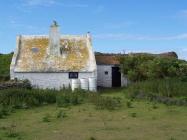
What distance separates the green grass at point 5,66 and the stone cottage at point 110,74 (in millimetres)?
8148

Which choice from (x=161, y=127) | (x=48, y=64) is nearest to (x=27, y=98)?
(x=161, y=127)

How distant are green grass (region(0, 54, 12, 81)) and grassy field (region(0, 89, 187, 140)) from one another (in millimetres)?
16614

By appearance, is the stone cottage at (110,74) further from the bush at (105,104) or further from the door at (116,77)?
the bush at (105,104)

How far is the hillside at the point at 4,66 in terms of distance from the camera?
139ft

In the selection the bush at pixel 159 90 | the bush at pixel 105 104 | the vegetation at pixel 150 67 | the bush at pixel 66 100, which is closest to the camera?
the bush at pixel 105 104

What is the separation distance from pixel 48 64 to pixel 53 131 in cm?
2372

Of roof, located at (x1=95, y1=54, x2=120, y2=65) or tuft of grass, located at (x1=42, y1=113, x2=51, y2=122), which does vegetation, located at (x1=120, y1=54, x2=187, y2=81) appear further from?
tuft of grass, located at (x1=42, y1=113, x2=51, y2=122)

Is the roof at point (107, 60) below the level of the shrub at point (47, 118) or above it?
above

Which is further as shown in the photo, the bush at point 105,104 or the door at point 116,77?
the door at point 116,77

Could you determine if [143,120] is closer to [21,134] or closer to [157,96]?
[21,134]

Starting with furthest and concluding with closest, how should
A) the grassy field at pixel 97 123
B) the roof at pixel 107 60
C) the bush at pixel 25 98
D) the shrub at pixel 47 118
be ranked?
the roof at pixel 107 60, the bush at pixel 25 98, the shrub at pixel 47 118, the grassy field at pixel 97 123

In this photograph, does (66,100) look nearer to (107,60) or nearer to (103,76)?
(103,76)

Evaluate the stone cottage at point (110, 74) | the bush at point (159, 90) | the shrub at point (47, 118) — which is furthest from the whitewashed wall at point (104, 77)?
the shrub at point (47, 118)

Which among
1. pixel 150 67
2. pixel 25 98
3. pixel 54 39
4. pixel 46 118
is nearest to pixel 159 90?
pixel 150 67
